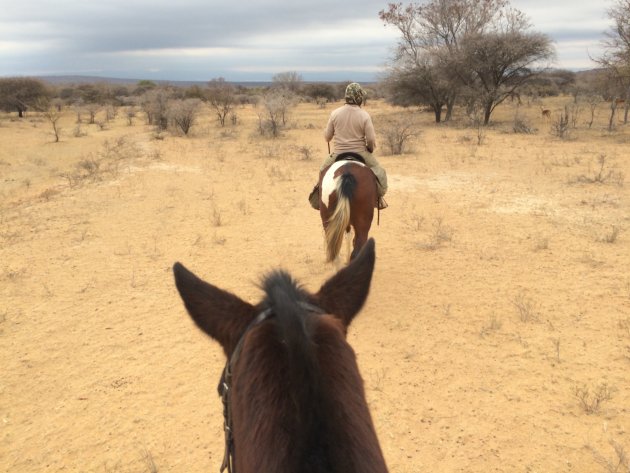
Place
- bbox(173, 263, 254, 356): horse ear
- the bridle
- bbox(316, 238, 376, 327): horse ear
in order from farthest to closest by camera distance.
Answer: bbox(316, 238, 376, 327): horse ear, bbox(173, 263, 254, 356): horse ear, the bridle

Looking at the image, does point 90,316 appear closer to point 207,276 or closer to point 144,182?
point 207,276

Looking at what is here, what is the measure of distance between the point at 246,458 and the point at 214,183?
35.0ft

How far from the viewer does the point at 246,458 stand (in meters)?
1.05

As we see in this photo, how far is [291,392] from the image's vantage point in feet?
3.26

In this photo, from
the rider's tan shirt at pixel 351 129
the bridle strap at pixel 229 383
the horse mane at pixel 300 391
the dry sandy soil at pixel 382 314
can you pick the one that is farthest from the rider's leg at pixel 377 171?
the horse mane at pixel 300 391

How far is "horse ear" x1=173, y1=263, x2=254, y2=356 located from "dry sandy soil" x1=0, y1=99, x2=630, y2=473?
2196 mm

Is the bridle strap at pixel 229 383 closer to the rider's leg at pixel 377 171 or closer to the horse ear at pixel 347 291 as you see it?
the horse ear at pixel 347 291

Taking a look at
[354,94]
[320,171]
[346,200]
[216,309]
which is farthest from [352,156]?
[216,309]

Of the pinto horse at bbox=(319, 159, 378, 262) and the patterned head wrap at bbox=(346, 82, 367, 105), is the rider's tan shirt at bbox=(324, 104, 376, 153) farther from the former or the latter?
the pinto horse at bbox=(319, 159, 378, 262)

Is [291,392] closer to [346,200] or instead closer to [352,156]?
[346,200]

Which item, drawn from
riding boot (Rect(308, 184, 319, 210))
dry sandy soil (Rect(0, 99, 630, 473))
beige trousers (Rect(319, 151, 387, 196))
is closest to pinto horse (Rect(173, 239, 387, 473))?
dry sandy soil (Rect(0, 99, 630, 473))

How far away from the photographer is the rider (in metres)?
5.30

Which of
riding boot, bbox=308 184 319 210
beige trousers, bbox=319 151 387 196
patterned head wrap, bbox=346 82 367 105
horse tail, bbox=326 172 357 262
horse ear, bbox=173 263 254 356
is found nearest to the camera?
horse ear, bbox=173 263 254 356

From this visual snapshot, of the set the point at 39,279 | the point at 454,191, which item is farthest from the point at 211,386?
the point at 454,191
